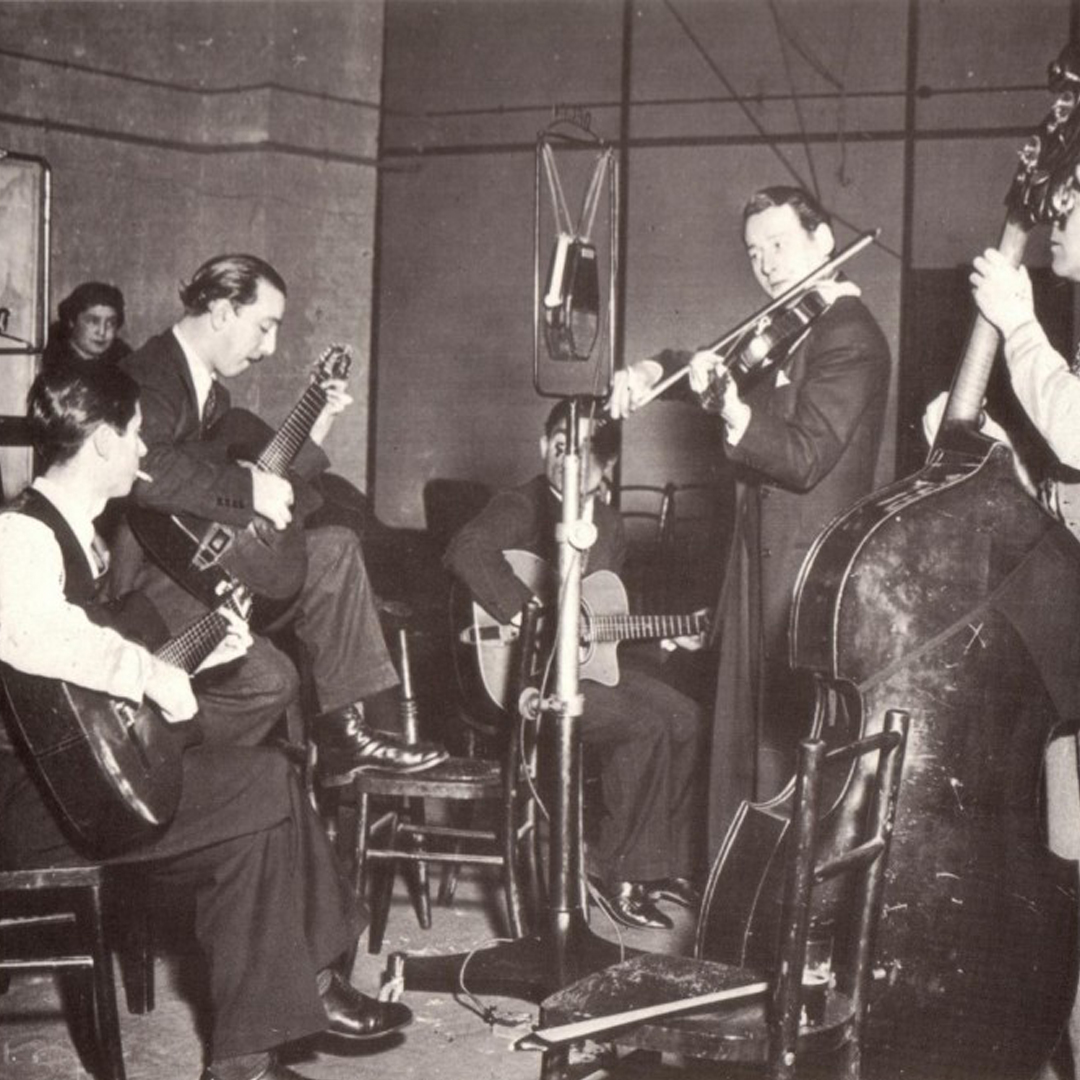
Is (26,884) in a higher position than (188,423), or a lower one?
lower

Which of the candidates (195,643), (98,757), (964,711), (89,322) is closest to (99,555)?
(195,643)

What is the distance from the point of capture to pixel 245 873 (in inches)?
107

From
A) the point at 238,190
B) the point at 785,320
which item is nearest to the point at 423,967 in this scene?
the point at 785,320

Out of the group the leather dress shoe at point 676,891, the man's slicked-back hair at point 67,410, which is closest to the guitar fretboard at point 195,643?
the man's slicked-back hair at point 67,410

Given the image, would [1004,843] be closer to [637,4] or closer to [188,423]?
[188,423]

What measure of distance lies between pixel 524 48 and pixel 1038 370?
590 cm

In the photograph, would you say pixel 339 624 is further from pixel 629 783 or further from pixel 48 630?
pixel 48 630

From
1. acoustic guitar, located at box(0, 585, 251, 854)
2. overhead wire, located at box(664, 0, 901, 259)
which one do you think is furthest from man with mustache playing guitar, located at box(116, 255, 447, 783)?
overhead wire, located at box(664, 0, 901, 259)

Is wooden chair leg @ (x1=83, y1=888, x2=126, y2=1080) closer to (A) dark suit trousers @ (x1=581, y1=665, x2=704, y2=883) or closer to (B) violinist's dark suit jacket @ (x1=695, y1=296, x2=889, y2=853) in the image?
(B) violinist's dark suit jacket @ (x1=695, y1=296, x2=889, y2=853)

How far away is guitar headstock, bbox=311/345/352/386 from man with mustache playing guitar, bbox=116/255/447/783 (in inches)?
0.9

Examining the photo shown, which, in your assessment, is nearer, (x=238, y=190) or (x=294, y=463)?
(x=294, y=463)

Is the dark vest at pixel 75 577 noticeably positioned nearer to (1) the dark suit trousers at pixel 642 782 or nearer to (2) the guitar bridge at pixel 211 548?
(2) the guitar bridge at pixel 211 548

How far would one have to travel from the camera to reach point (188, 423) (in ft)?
12.4

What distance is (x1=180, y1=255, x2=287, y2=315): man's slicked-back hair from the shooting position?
382 cm
